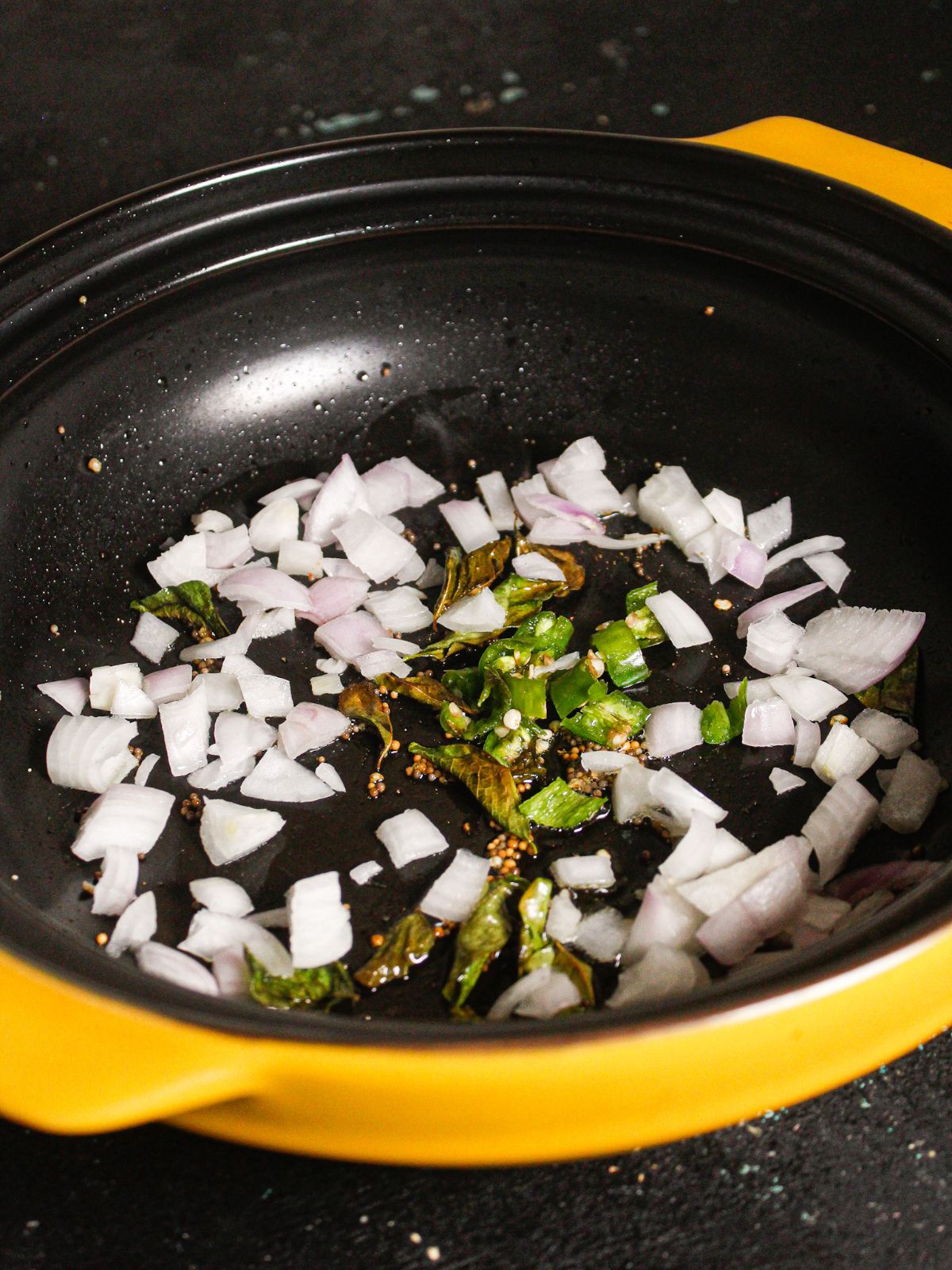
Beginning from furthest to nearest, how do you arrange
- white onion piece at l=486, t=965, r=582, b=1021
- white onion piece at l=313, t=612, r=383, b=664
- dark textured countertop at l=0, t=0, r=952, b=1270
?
dark textured countertop at l=0, t=0, r=952, b=1270 → white onion piece at l=313, t=612, r=383, b=664 → white onion piece at l=486, t=965, r=582, b=1021

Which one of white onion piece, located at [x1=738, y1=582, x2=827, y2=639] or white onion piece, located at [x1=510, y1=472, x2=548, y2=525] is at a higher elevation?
white onion piece, located at [x1=510, y1=472, x2=548, y2=525]

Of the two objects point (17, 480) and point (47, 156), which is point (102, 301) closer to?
point (17, 480)

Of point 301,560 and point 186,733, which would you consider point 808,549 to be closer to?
point 301,560

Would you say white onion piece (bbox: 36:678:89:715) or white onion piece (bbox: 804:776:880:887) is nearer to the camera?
white onion piece (bbox: 804:776:880:887)

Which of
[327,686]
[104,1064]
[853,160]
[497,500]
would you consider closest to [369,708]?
[327,686]

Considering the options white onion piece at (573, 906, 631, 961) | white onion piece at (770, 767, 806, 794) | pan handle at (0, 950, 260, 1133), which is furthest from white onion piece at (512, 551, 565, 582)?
pan handle at (0, 950, 260, 1133)

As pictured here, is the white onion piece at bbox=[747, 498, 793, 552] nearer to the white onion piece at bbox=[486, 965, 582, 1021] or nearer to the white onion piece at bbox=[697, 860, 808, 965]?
the white onion piece at bbox=[697, 860, 808, 965]

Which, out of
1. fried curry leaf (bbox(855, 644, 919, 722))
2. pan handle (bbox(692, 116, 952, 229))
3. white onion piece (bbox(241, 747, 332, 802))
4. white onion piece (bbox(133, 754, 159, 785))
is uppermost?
pan handle (bbox(692, 116, 952, 229))
